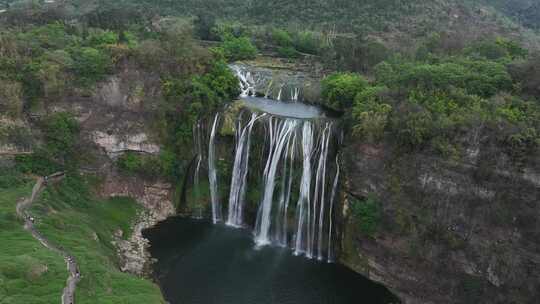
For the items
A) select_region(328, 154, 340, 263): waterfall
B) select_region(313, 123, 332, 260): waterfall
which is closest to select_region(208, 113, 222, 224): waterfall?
select_region(313, 123, 332, 260): waterfall

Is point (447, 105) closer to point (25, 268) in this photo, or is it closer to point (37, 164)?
point (25, 268)

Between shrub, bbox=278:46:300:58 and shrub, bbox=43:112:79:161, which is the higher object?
shrub, bbox=278:46:300:58

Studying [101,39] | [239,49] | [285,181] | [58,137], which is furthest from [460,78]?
[101,39]

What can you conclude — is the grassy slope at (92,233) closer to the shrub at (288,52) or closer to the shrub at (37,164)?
the shrub at (37,164)

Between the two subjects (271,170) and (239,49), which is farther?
(239,49)

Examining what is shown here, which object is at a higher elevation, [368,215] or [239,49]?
[239,49]

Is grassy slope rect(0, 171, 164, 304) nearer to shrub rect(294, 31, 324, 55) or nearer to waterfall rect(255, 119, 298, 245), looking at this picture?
waterfall rect(255, 119, 298, 245)

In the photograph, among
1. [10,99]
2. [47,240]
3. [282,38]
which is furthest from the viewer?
[282,38]
